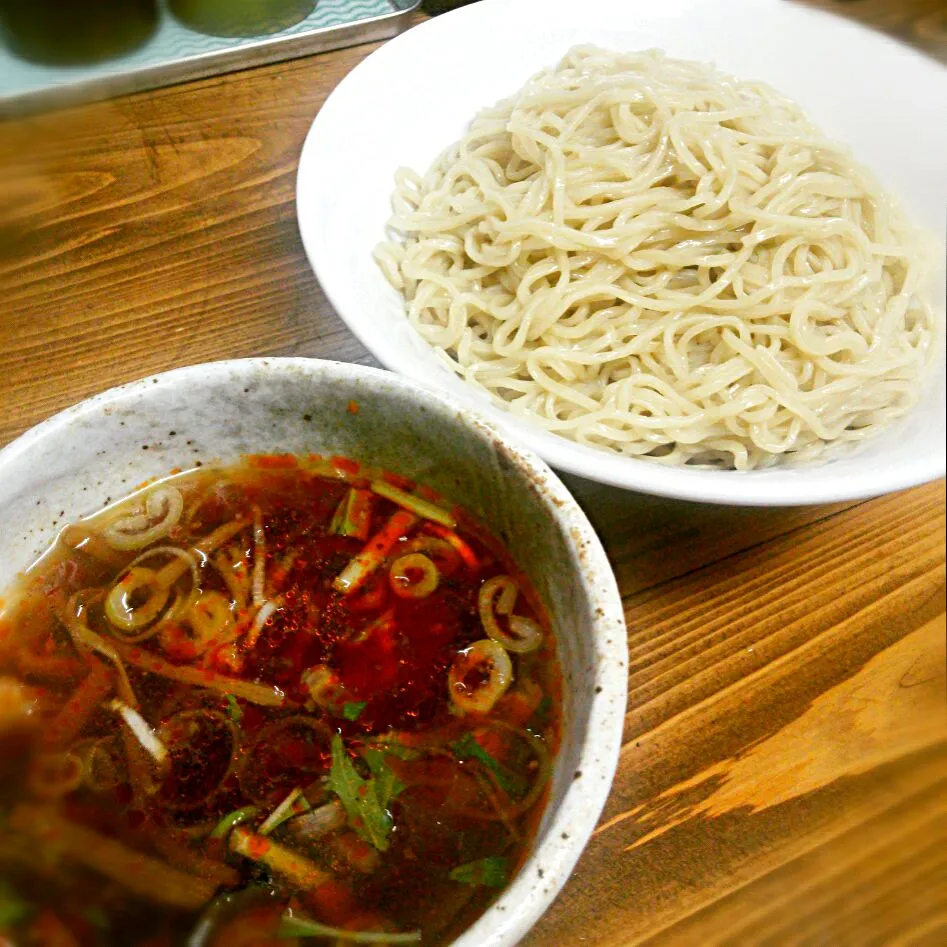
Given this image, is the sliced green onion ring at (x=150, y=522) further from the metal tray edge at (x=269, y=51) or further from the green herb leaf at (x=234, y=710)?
the metal tray edge at (x=269, y=51)

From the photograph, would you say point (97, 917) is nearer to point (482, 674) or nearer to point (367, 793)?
point (367, 793)

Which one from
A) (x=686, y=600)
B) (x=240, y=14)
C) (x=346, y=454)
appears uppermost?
(x=240, y=14)

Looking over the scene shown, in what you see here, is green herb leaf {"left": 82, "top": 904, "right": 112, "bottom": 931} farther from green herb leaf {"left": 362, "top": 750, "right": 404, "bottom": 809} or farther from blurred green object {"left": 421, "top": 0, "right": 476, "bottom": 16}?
blurred green object {"left": 421, "top": 0, "right": 476, "bottom": 16}

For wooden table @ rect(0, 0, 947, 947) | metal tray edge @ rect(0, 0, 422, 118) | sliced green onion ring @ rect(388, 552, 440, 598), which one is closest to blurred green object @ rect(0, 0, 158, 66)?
wooden table @ rect(0, 0, 947, 947)

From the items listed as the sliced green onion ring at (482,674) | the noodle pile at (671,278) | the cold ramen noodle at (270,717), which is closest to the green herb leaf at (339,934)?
the cold ramen noodle at (270,717)

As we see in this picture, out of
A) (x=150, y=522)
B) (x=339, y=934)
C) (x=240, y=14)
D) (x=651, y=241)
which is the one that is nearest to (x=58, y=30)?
(x=240, y=14)

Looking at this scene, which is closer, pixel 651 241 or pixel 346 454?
pixel 346 454

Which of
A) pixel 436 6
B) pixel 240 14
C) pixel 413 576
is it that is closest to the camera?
pixel 413 576
